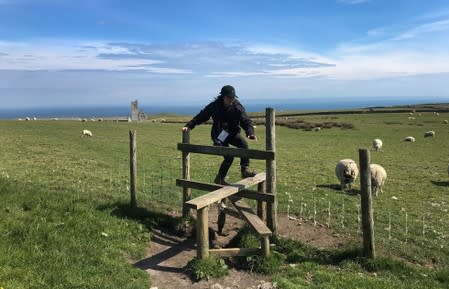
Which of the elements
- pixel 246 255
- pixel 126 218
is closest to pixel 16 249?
pixel 126 218

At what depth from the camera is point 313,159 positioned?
32.4m

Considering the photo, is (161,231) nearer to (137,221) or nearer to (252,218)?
(137,221)

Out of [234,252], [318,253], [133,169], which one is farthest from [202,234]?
[133,169]

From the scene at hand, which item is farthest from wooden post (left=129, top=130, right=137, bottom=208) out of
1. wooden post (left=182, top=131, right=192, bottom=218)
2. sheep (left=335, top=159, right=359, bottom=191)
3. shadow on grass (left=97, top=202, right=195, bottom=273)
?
sheep (left=335, top=159, right=359, bottom=191)

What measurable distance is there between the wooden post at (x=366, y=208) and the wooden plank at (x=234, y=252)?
8.22ft

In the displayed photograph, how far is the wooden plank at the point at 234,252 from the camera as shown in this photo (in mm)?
9602

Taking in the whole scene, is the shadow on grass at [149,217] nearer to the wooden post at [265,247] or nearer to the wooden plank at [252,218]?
the wooden plank at [252,218]

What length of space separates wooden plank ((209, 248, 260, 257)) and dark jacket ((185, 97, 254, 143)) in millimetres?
3094

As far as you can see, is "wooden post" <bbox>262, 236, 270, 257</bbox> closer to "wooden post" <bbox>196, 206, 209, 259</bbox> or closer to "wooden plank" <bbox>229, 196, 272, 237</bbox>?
"wooden plank" <bbox>229, 196, 272, 237</bbox>

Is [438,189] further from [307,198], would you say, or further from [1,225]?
[1,225]

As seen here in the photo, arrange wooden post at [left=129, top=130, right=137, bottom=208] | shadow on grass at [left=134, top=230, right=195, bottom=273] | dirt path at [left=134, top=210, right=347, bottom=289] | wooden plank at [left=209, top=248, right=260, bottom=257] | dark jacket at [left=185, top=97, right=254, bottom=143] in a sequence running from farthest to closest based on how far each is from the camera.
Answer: wooden post at [left=129, top=130, right=137, bottom=208] < dark jacket at [left=185, top=97, right=254, bottom=143] < wooden plank at [left=209, top=248, right=260, bottom=257] < shadow on grass at [left=134, top=230, right=195, bottom=273] < dirt path at [left=134, top=210, right=347, bottom=289]

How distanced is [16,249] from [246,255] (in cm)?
488

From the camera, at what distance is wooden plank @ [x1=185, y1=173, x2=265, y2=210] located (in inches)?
353

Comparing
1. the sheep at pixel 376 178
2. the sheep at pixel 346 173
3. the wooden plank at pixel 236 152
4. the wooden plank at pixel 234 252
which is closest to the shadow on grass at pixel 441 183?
the sheep at pixel 376 178
